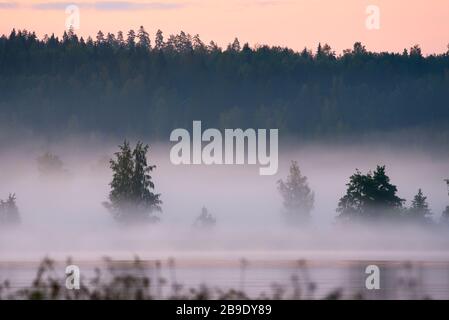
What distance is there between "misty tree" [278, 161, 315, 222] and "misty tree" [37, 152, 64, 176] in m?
33.8

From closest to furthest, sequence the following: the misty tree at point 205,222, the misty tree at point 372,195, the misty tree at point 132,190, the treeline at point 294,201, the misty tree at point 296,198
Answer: the misty tree at point 372,195 → the treeline at point 294,201 → the misty tree at point 132,190 → the misty tree at point 205,222 → the misty tree at point 296,198

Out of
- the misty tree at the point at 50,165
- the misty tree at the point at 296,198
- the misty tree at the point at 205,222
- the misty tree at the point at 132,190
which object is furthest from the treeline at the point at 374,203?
the misty tree at the point at 50,165

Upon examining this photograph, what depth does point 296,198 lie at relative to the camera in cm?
15300

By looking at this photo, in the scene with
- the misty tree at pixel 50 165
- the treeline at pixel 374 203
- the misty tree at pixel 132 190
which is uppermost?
the misty tree at pixel 50 165

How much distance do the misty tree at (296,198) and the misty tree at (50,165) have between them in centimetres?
3380

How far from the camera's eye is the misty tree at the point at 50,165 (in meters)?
176

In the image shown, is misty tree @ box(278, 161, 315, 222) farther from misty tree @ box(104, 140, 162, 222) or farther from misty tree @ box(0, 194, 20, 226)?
misty tree @ box(104, 140, 162, 222)

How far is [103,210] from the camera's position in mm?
158500

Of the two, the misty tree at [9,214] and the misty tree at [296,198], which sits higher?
the misty tree at [296,198]

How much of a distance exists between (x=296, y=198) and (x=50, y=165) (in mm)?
39027

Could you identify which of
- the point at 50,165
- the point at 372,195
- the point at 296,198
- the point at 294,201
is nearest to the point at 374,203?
the point at 372,195

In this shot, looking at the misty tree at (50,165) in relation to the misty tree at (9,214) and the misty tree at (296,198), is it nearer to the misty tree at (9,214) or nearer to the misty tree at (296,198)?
the misty tree at (9,214)
